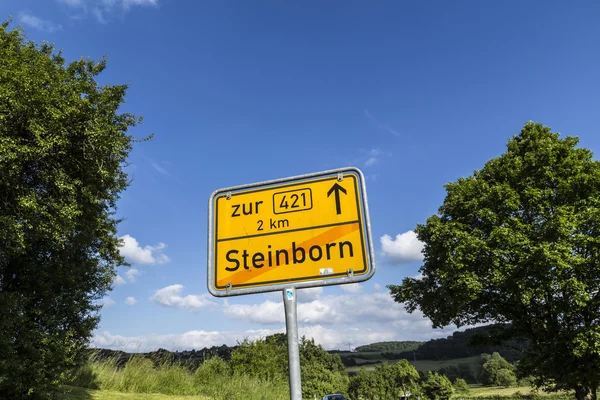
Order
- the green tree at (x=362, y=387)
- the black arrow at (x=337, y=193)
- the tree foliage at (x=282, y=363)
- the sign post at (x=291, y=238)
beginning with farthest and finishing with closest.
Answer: the green tree at (x=362, y=387), the tree foliage at (x=282, y=363), the black arrow at (x=337, y=193), the sign post at (x=291, y=238)

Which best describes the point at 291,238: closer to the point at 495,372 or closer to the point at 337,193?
the point at 337,193

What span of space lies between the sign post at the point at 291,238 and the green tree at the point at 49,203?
10205mm

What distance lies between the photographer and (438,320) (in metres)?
22.5

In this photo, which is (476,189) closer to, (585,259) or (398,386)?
(585,259)

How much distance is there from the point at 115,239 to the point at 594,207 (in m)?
22.0

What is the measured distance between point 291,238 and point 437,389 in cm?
5361

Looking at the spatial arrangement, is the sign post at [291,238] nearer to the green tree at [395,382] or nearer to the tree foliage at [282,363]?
the tree foliage at [282,363]

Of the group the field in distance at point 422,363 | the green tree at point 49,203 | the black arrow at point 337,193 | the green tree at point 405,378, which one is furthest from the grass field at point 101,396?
the field in distance at point 422,363

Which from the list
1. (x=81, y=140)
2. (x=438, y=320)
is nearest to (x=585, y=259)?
(x=438, y=320)

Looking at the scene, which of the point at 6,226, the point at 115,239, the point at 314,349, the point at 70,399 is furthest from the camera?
the point at 314,349

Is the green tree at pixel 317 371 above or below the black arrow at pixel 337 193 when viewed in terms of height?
below

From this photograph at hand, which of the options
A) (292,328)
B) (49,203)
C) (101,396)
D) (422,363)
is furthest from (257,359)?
(422,363)

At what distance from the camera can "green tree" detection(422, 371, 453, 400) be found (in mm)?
45812

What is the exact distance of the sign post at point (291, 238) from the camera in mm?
1794
